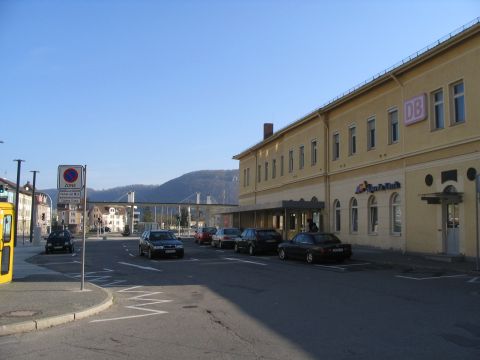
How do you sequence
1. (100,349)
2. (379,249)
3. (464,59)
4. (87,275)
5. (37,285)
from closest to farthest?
(100,349), (37,285), (87,275), (464,59), (379,249)

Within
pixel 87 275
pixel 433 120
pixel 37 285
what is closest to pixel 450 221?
pixel 433 120

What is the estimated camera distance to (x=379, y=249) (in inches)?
1114

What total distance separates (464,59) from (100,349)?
20.4 metres

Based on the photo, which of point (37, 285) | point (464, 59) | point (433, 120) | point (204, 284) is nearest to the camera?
point (37, 285)

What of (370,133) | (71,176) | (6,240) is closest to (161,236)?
(370,133)

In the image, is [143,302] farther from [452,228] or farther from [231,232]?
→ [231,232]

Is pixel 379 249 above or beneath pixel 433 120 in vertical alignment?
beneath

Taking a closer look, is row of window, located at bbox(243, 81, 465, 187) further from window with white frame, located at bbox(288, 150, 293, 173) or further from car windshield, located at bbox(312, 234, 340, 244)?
car windshield, located at bbox(312, 234, 340, 244)

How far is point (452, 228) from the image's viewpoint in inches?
891

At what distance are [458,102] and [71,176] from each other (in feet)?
57.6

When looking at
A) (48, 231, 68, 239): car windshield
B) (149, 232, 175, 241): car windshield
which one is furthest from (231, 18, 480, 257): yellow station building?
(48, 231, 68, 239): car windshield

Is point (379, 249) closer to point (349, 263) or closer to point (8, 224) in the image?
point (349, 263)

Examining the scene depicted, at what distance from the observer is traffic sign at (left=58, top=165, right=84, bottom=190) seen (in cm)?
1327

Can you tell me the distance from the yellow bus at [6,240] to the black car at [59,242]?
74.1 feet
